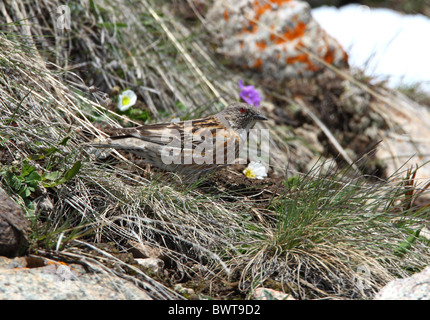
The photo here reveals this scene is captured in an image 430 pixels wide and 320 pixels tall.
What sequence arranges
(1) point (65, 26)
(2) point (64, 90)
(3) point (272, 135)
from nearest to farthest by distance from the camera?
(2) point (64, 90), (1) point (65, 26), (3) point (272, 135)

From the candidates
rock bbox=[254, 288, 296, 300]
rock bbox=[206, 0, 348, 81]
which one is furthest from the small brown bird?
rock bbox=[206, 0, 348, 81]

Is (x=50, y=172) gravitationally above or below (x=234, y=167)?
above

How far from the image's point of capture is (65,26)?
499 cm

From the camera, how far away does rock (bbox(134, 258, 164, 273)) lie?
3.02m

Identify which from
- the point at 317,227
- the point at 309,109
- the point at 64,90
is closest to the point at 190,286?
the point at 317,227

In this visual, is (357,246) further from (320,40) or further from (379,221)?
(320,40)

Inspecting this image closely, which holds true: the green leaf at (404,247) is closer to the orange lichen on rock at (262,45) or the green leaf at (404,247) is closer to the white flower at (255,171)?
the white flower at (255,171)

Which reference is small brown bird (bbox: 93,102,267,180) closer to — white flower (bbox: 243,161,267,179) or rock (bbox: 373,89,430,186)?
white flower (bbox: 243,161,267,179)

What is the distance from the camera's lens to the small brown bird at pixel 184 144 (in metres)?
3.96

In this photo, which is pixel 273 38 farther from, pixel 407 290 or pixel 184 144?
pixel 407 290

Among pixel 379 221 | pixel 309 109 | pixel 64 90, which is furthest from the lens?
pixel 309 109

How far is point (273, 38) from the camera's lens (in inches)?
263

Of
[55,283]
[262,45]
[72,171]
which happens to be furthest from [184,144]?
[262,45]
